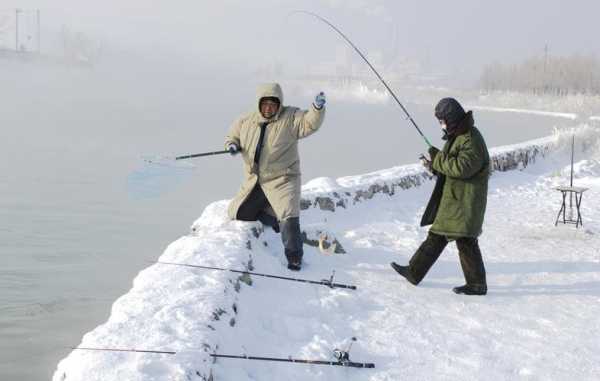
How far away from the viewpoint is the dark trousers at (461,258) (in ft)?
19.6

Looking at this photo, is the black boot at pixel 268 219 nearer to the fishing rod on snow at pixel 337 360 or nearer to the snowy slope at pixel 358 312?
the snowy slope at pixel 358 312

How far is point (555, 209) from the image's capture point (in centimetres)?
1034

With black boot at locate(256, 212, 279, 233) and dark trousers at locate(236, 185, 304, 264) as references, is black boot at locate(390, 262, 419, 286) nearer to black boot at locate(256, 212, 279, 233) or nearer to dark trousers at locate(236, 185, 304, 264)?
dark trousers at locate(236, 185, 304, 264)

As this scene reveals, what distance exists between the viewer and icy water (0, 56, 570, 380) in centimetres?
730

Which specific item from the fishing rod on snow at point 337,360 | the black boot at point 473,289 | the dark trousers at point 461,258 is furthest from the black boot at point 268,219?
the fishing rod on snow at point 337,360

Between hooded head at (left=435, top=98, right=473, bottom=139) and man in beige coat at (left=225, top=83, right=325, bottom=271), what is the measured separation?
3.59 ft

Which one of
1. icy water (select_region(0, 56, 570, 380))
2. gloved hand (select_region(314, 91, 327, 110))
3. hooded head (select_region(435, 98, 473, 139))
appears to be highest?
gloved hand (select_region(314, 91, 327, 110))

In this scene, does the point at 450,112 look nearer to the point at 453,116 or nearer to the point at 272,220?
the point at 453,116

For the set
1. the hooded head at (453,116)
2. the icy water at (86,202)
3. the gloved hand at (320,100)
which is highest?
the gloved hand at (320,100)

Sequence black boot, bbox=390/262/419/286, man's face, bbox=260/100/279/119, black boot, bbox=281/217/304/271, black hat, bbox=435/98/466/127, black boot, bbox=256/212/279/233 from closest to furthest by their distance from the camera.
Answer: black hat, bbox=435/98/466/127
black boot, bbox=390/262/419/286
black boot, bbox=281/217/304/271
man's face, bbox=260/100/279/119
black boot, bbox=256/212/279/233


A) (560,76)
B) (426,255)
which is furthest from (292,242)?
(560,76)

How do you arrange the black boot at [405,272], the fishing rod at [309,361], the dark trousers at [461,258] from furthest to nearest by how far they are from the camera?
the black boot at [405,272], the dark trousers at [461,258], the fishing rod at [309,361]

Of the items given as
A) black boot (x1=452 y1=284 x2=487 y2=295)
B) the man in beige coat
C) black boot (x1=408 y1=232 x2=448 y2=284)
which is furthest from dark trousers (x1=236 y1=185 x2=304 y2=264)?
black boot (x1=452 y1=284 x2=487 y2=295)

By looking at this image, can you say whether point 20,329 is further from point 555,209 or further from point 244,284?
point 555,209
